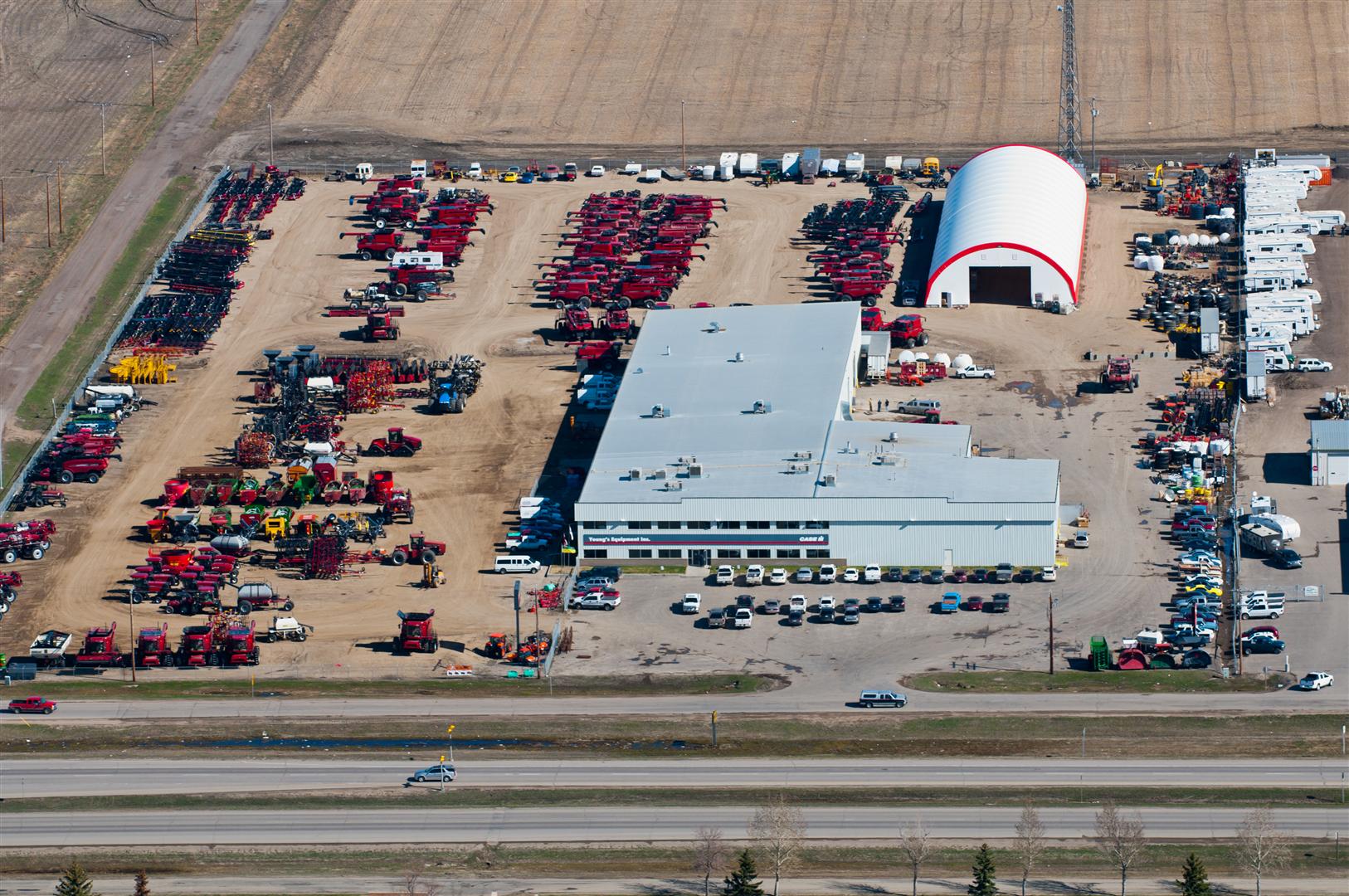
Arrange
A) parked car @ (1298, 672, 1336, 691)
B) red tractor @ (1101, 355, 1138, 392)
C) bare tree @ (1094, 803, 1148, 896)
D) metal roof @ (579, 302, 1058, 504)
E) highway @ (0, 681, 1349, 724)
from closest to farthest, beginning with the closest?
bare tree @ (1094, 803, 1148, 896)
highway @ (0, 681, 1349, 724)
parked car @ (1298, 672, 1336, 691)
metal roof @ (579, 302, 1058, 504)
red tractor @ (1101, 355, 1138, 392)

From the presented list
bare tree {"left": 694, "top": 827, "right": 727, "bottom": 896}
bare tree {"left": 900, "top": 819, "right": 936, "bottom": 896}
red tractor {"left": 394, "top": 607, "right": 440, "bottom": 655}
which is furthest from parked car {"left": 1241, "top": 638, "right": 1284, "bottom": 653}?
red tractor {"left": 394, "top": 607, "right": 440, "bottom": 655}

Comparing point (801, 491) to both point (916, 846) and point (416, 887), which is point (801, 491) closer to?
point (916, 846)

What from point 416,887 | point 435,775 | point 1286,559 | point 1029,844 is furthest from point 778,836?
point 1286,559

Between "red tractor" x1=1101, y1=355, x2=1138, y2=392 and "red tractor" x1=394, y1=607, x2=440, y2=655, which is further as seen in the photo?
"red tractor" x1=1101, y1=355, x2=1138, y2=392

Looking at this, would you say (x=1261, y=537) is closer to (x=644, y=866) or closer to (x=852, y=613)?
(x=852, y=613)

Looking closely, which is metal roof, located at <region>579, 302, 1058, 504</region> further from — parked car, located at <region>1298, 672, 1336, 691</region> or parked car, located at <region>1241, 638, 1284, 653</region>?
parked car, located at <region>1298, 672, 1336, 691</region>

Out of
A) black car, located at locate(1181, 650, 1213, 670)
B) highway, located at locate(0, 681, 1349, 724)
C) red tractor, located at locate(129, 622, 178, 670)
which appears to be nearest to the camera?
highway, located at locate(0, 681, 1349, 724)

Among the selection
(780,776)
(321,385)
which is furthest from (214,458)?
(780,776)
